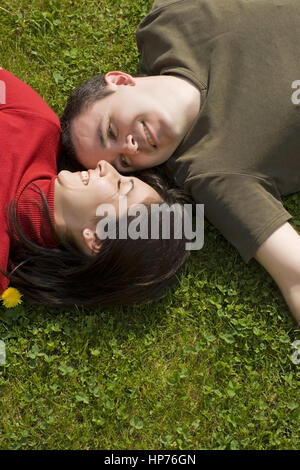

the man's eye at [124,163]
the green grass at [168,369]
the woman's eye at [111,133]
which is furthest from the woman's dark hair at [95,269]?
the woman's eye at [111,133]

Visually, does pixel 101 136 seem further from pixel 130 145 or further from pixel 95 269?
pixel 95 269

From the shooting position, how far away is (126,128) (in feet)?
12.7

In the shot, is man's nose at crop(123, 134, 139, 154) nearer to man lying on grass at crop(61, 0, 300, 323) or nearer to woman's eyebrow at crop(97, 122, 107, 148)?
man lying on grass at crop(61, 0, 300, 323)

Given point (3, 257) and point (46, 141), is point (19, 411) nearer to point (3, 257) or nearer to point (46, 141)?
point (3, 257)

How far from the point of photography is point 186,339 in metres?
4.00

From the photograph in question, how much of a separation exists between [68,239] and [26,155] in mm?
604

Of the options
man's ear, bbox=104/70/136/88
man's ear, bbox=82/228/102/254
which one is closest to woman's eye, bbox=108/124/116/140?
man's ear, bbox=104/70/136/88

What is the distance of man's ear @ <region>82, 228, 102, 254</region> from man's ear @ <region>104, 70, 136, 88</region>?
96 centimetres

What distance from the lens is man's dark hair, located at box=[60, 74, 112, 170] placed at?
13.1 feet

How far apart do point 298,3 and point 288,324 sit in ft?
6.78

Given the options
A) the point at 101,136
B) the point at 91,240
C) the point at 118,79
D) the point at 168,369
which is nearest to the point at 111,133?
the point at 101,136

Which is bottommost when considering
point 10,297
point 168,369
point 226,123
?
point 168,369

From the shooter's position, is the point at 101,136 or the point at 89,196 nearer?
the point at 89,196
